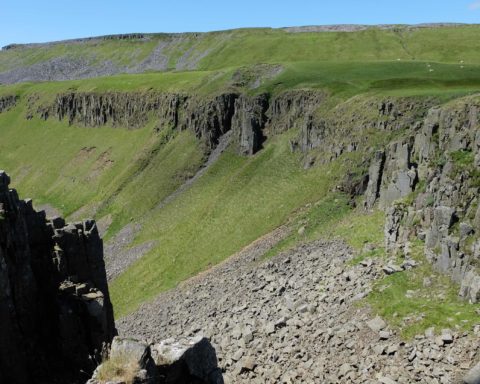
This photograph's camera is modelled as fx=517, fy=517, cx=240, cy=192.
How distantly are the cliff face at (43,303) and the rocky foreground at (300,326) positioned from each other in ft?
17.8

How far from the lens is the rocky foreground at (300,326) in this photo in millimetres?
24516

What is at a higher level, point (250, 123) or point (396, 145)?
point (250, 123)

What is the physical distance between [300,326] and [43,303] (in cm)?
1552

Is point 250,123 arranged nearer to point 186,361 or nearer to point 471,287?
point 471,287

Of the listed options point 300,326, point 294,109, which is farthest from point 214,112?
point 300,326

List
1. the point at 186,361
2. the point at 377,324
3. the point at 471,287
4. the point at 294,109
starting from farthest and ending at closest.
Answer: the point at 294,109 < the point at 377,324 < the point at 471,287 < the point at 186,361

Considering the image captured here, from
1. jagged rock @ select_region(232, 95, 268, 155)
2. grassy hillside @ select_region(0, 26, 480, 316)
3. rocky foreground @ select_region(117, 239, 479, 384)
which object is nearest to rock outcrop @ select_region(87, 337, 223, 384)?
rocky foreground @ select_region(117, 239, 479, 384)

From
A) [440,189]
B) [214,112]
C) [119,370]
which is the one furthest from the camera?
[214,112]

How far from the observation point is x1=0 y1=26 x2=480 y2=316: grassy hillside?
57.5 metres

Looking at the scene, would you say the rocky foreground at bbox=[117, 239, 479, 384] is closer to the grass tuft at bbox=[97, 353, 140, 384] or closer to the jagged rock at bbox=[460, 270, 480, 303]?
the jagged rock at bbox=[460, 270, 480, 303]

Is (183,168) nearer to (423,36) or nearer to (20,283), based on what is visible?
(20,283)

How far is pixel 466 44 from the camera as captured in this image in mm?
170500

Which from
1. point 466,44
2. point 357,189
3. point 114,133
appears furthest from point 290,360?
point 466,44

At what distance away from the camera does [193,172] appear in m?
86.7
